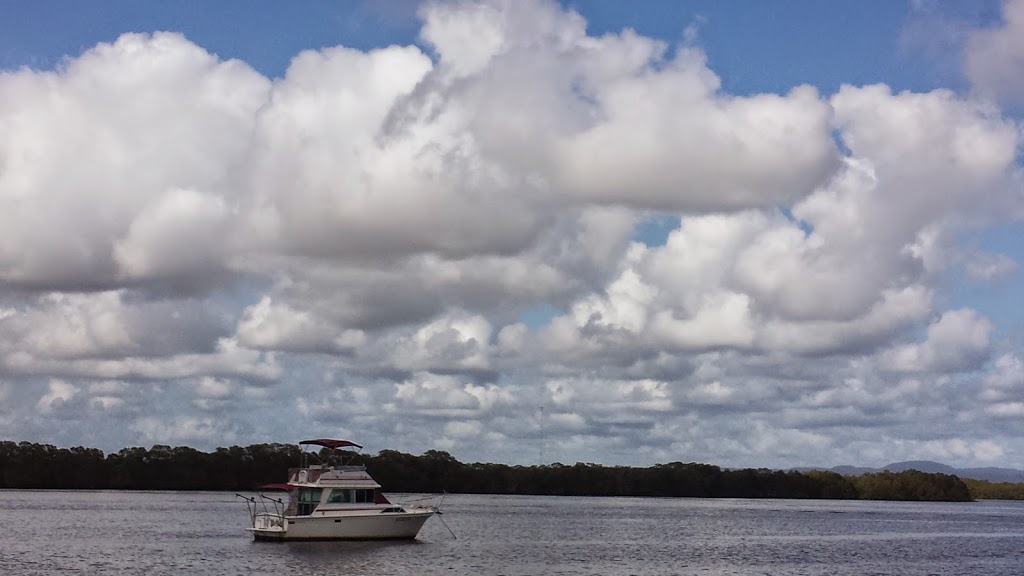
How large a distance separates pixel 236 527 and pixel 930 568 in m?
71.9

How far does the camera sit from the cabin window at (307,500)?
98.3 m

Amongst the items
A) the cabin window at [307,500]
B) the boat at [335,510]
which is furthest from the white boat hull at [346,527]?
the cabin window at [307,500]

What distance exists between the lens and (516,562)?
93875 millimetres

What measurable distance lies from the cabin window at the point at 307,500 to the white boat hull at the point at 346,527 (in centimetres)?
140

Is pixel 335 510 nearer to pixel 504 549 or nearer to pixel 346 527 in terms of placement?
pixel 346 527

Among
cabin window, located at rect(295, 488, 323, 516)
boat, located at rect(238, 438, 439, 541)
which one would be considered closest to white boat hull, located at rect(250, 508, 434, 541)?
boat, located at rect(238, 438, 439, 541)

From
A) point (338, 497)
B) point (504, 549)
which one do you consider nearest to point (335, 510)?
point (338, 497)

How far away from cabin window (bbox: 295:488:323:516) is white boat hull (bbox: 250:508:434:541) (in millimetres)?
1397

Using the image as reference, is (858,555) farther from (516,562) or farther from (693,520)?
(693,520)

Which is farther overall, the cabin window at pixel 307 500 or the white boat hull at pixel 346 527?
the cabin window at pixel 307 500

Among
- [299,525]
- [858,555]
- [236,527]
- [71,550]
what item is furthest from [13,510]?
[858,555]

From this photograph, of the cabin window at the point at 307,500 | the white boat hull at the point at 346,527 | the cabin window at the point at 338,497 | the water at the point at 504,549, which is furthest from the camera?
the cabin window at the point at 307,500

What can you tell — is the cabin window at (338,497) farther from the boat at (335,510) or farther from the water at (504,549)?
the water at (504,549)

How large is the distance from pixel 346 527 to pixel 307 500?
12.8 ft
